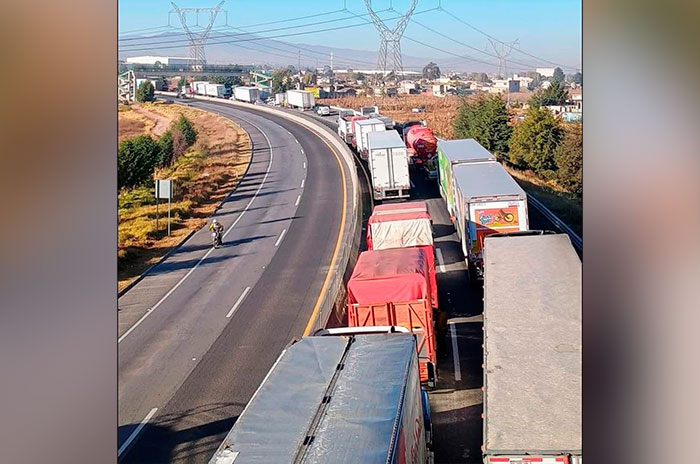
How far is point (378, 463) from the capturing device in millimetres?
4004

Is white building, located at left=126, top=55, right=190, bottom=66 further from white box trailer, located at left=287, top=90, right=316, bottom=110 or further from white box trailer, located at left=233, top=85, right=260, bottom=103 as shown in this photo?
white box trailer, located at left=287, top=90, right=316, bottom=110

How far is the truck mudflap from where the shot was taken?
195 inches

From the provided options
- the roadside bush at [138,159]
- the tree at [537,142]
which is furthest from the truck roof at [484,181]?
the roadside bush at [138,159]

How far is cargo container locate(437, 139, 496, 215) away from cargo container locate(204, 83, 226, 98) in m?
15.8

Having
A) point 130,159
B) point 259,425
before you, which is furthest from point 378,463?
point 130,159

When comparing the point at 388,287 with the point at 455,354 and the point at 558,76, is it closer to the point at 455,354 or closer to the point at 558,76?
the point at 455,354

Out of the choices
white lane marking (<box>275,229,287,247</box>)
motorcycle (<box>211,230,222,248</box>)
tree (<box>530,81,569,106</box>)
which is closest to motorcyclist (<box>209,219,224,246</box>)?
motorcycle (<box>211,230,222,248</box>)

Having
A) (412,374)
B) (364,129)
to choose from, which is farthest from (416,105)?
(412,374)

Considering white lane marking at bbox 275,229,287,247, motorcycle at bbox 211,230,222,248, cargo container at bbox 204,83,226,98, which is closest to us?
motorcycle at bbox 211,230,222,248

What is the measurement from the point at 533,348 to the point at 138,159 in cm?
993

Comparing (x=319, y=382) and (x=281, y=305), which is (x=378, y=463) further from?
(x=281, y=305)

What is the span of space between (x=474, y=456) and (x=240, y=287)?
7.44 meters

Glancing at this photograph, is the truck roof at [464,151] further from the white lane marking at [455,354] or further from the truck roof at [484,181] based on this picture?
the white lane marking at [455,354]
